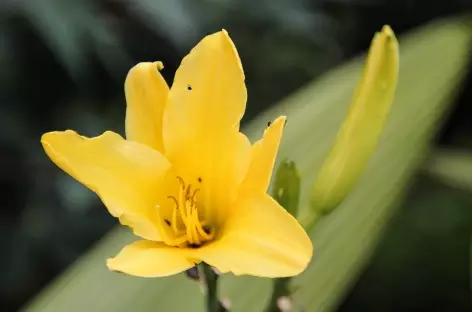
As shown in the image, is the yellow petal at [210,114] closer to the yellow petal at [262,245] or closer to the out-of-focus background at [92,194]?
the yellow petal at [262,245]

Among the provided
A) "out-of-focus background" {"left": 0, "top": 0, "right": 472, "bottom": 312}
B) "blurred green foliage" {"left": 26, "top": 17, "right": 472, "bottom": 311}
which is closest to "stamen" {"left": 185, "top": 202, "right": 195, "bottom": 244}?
"blurred green foliage" {"left": 26, "top": 17, "right": 472, "bottom": 311}

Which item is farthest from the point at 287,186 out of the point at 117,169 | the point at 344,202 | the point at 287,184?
A: the point at 344,202

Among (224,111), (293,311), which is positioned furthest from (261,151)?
(293,311)

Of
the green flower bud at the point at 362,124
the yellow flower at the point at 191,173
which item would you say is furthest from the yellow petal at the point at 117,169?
the green flower bud at the point at 362,124

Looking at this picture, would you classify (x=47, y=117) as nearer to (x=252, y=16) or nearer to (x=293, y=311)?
(x=252, y=16)

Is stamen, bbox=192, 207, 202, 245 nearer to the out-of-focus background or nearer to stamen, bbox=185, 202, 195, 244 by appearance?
stamen, bbox=185, 202, 195, 244

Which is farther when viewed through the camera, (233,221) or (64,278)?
(64,278)
